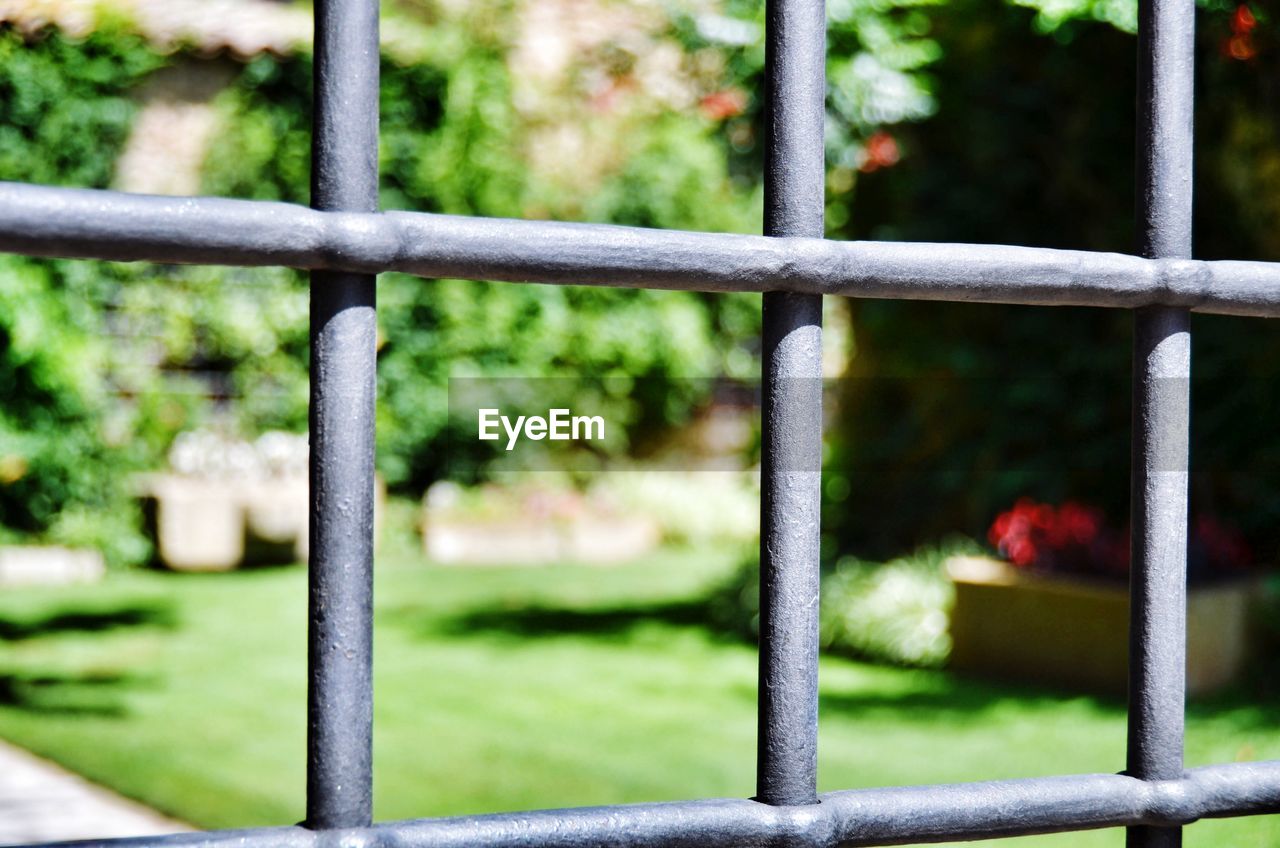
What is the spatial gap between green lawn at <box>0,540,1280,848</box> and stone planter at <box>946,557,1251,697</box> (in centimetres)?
30

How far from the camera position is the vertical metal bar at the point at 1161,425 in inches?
36.6

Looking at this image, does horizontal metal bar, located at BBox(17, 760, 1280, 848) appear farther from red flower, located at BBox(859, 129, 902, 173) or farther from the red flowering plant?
red flower, located at BBox(859, 129, 902, 173)

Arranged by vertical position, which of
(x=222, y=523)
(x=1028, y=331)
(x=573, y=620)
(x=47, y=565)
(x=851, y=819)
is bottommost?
(x=573, y=620)

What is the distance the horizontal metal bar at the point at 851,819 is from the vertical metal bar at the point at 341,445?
0.14 ft

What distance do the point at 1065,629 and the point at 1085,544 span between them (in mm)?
464

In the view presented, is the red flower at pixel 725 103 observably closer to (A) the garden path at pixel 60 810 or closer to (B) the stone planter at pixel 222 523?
(B) the stone planter at pixel 222 523

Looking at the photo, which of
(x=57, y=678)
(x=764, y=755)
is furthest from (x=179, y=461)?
(x=764, y=755)

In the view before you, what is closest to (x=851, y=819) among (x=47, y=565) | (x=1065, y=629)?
(x=1065, y=629)

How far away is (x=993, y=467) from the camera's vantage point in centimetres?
736

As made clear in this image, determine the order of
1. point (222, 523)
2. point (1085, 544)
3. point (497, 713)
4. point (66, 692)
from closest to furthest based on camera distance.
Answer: point (497, 713)
point (66, 692)
point (1085, 544)
point (222, 523)

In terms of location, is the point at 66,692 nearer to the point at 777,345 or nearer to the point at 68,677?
the point at 68,677

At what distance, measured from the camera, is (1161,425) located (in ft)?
3.07

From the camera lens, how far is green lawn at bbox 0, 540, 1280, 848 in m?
4.34

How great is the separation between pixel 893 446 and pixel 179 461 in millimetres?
5656
